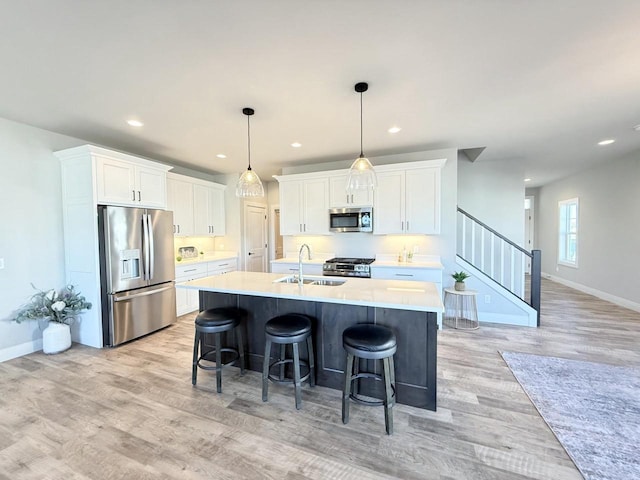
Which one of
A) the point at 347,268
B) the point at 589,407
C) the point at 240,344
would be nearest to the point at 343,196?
the point at 347,268

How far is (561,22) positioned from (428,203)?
2642 mm

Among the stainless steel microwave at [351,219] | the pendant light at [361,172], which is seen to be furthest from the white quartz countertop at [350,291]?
the stainless steel microwave at [351,219]

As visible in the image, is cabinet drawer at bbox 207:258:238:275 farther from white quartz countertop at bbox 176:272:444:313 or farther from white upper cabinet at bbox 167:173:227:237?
white quartz countertop at bbox 176:272:444:313

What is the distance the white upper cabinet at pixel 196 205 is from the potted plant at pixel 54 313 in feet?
5.64

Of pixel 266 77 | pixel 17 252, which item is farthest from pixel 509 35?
pixel 17 252

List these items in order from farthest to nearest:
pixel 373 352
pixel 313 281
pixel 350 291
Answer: pixel 313 281, pixel 350 291, pixel 373 352

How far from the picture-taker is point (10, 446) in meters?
1.87

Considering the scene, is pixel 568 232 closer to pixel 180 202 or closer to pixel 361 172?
pixel 361 172

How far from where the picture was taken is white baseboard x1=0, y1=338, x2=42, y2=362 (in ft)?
10.3

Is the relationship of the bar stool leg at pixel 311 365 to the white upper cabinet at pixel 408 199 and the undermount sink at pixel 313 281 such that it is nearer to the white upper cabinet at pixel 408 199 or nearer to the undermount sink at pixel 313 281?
the undermount sink at pixel 313 281

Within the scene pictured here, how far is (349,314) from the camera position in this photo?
97.1 inches

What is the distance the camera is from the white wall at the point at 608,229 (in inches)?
188

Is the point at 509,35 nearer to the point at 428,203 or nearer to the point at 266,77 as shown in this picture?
the point at 266,77

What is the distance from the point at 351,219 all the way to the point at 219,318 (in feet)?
9.27
